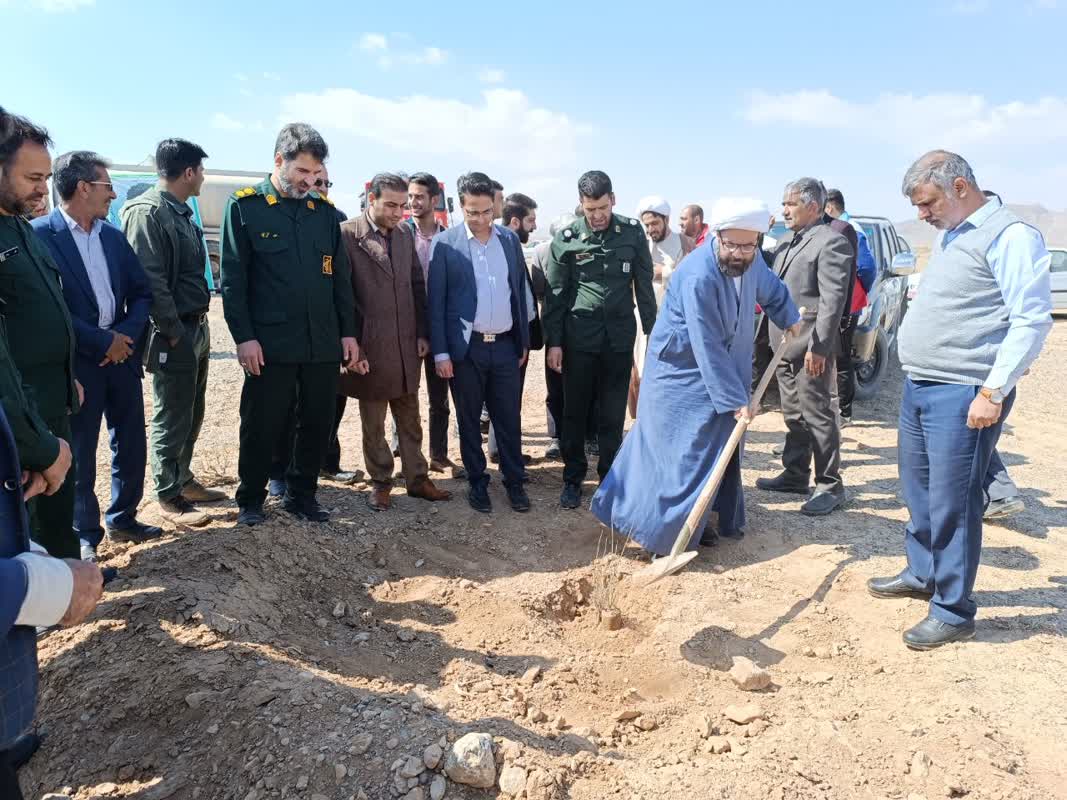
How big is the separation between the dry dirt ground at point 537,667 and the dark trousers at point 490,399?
30cm

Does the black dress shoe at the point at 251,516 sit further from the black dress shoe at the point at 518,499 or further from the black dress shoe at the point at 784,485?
the black dress shoe at the point at 784,485

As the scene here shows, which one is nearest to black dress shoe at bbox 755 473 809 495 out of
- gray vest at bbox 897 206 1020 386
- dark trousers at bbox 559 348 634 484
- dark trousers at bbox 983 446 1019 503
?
dark trousers at bbox 983 446 1019 503

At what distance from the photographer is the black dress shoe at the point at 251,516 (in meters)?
3.95

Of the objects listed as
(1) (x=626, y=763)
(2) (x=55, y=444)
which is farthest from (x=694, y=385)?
(2) (x=55, y=444)

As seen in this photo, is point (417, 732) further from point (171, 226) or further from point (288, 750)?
point (171, 226)

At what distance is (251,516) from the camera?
398cm

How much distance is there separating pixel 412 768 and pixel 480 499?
2412 millimetres

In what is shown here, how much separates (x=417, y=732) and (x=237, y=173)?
16189mm

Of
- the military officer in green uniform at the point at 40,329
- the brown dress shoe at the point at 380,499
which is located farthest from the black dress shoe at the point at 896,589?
the military officer in green uniform at the point at 40,329

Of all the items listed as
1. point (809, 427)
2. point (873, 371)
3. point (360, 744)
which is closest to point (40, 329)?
point (360, 744)

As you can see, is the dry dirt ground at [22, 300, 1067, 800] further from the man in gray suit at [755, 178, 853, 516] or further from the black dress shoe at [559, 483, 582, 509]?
the man in gray suit at [755, 178, 853, 516]

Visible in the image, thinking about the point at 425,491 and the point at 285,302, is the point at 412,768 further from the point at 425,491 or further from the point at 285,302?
the point at 425,491

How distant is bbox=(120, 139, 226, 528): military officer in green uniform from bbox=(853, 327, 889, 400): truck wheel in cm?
672

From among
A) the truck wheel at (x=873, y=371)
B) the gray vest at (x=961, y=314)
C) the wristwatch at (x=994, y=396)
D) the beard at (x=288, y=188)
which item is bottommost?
the truck wheel at (x=873, y=371)
